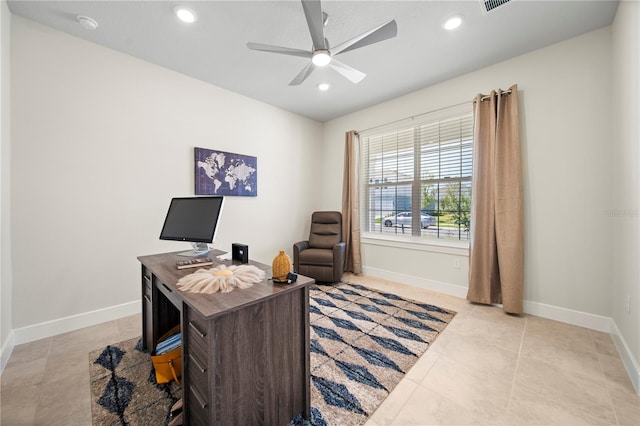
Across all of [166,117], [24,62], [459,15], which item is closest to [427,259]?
[459,15]

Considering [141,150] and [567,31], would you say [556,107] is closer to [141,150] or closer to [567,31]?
[567,31]

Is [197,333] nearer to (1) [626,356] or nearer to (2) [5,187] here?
(2) [5,187]

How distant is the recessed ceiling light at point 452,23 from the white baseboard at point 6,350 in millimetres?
4295

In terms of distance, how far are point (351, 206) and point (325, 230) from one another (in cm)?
58

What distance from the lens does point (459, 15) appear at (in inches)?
80.6

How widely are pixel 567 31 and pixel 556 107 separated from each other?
646 millimetres

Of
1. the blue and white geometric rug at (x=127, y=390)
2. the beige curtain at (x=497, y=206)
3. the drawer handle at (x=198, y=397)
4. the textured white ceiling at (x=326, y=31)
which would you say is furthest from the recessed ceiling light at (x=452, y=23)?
the blue and white geometric rug at (x=127, y=390)

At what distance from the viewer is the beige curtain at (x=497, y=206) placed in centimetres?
256

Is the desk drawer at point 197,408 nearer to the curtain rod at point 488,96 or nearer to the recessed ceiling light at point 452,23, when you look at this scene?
the recessed ceiling light at point 452,23

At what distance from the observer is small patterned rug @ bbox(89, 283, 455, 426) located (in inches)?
54.5

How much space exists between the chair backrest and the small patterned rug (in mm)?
1285

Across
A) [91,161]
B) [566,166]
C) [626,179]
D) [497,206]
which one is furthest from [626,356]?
[91,161]

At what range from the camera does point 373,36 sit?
188 centimetres

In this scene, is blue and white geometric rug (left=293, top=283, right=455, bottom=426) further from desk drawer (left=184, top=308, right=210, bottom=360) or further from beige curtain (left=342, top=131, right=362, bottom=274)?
beige curtain (left=342, top=131, right=362, bottom=274)
